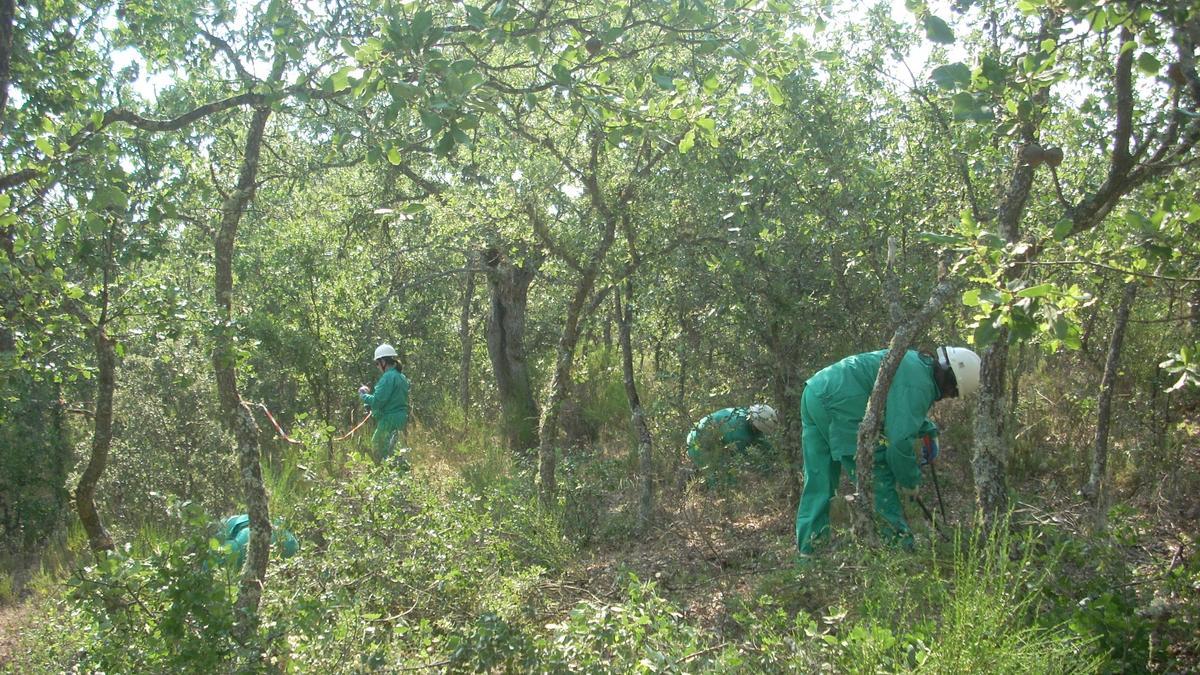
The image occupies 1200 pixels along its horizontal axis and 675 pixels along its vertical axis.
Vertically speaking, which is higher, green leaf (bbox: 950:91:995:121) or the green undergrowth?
green leaf (bbox: 950:91:995:121)

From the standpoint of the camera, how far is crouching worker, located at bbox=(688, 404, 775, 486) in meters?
6.58

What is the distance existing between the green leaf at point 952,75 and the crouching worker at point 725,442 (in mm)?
3769

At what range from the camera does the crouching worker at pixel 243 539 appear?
4.74 m

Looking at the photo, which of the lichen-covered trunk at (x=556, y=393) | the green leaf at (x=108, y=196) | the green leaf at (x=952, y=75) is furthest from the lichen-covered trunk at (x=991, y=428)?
the green leaf at (x=108, y=196)

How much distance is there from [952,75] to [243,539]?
4650 millimetres

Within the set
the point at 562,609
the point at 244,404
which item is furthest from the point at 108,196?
the point at 562,609

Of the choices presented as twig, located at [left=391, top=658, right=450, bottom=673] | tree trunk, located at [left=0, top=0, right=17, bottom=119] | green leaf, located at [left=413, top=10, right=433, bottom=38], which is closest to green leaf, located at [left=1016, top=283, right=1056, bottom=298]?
green leaf, located at [left=413, top=10, right=433, bottom=38]

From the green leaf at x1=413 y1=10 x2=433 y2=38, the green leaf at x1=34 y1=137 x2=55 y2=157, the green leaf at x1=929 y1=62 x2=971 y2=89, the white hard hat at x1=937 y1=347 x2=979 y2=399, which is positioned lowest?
the white hard hat at x1=937 y1=347 x2=979 y2=399

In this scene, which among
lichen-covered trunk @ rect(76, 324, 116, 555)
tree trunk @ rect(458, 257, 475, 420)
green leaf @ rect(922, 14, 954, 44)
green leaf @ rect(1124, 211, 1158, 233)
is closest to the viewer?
green leaf @ rect(1124, 211, 1158, 233)

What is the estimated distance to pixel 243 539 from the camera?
18.3ft

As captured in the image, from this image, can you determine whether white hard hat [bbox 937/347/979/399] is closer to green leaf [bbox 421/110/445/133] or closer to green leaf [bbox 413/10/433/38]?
green leaf [bbox 421/110/445/133]

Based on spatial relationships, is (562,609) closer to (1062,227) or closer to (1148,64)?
(1062,227)

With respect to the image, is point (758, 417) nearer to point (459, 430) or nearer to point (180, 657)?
point (180, 657)

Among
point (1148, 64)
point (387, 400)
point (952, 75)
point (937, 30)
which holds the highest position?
point (387, 400)
